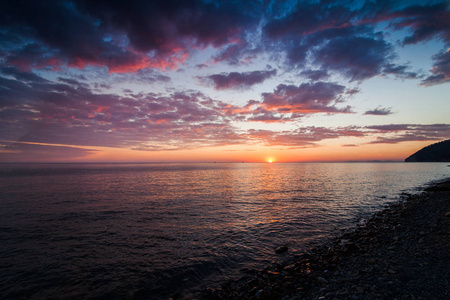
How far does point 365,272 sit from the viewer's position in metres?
9.34

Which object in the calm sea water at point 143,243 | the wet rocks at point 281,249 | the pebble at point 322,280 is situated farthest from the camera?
the wet rocks at point 281,249

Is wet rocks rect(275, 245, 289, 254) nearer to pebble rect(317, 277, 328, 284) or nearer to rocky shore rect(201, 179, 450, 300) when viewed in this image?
rocky shore rect(201, 179, 450, 300)

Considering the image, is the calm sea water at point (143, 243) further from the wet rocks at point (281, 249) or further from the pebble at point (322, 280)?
the pebble at point (322, 280)

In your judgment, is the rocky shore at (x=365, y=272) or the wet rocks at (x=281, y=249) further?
the wet rocks at (x=281, y=249)

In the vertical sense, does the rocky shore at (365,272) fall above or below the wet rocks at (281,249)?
above

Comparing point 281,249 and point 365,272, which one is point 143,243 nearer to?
point 281,249

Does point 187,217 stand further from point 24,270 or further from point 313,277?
point 313,277

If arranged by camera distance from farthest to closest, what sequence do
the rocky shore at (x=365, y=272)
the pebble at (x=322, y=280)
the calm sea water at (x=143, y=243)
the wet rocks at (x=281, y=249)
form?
the wet rocks at (x=281, y=249), the calm sea water at (x=143, y=243), the pebble at (x=322, y=280), the rocky shore at (x=365, y=272)

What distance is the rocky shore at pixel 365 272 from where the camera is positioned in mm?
7715

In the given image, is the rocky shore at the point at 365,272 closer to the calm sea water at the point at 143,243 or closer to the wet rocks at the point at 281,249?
the wet rocks at the point at 281,249

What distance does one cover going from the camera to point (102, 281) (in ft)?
37.6

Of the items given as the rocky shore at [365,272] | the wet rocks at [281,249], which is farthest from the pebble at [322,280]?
the wet rocks at [281,249]

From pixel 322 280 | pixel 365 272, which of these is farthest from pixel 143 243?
pixel 365 272

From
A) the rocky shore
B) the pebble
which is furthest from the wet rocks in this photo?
the pebble
